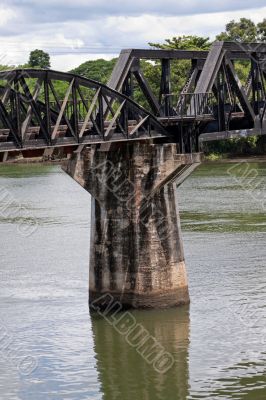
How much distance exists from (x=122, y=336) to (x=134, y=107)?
7065 mm

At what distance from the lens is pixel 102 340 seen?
107ft

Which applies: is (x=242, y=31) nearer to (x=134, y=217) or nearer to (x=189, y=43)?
(x=189, y=43)

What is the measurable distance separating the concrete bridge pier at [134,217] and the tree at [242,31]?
9188 cm

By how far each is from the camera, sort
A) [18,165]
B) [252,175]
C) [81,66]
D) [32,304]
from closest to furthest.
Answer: [32,304] < [252,175] < [18,165] < [81,66]

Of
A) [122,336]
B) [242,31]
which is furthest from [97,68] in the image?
[122,336]

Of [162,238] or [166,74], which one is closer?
[162,238]

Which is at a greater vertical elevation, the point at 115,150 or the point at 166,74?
the point at 166,74

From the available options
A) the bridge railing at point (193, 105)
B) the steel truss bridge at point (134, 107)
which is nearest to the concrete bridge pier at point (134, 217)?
the steel truss bridge at point (134, 107)

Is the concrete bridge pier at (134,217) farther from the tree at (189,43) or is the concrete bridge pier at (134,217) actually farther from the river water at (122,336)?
the tree at (189,43)

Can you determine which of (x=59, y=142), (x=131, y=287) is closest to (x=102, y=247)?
(x=131, y=287)

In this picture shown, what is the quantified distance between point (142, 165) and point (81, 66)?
507ft

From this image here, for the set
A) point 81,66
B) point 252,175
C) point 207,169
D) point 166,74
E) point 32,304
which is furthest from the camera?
point 81,66

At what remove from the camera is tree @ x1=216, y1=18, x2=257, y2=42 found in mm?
128675

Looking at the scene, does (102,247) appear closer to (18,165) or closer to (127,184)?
(127,184)
